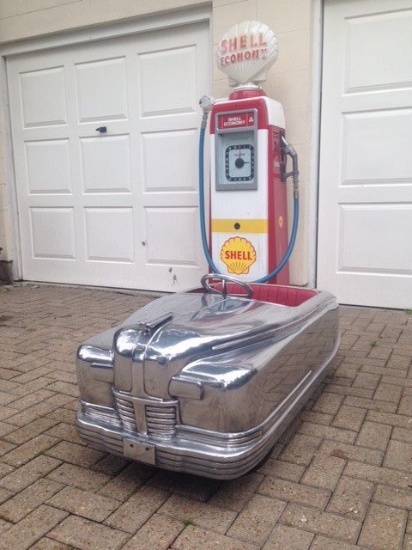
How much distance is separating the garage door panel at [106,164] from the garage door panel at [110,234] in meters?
0.23

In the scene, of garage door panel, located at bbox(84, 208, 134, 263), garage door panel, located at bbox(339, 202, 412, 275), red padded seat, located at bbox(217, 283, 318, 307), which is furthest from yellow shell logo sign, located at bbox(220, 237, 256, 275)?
garage door panel, located at bbox(84, 208, 134, 263)

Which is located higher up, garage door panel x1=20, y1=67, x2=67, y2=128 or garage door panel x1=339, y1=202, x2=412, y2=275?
garage door panel x1=20, y1=67, x2=67, y2=128

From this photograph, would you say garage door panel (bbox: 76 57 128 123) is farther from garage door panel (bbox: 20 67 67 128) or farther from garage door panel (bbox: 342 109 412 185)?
garage door panel (bbox: 342 109 412 185)

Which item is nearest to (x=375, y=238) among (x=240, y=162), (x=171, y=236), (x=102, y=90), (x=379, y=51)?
(x=240, y=162)

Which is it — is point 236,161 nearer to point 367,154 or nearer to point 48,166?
point 367,154

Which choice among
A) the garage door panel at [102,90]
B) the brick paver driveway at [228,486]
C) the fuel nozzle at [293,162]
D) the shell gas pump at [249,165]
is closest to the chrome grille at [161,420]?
the brick paver driveway at [228,486]

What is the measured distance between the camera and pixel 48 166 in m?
5.26

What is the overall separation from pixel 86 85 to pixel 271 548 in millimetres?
4558

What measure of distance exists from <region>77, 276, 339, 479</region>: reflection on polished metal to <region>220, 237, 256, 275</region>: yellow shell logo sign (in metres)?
1.65

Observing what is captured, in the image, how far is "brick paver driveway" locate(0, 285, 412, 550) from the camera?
1569mm

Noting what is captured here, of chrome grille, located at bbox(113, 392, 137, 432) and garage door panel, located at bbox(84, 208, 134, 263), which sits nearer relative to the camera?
chrome grille, located at bbox(113, 392, 137, 432)

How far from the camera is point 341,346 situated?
3.27 m

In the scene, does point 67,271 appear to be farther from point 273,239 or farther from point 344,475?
point 344,475

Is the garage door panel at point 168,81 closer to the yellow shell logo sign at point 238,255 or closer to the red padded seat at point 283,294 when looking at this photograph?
the yellow shell logo sign at point 238,255
